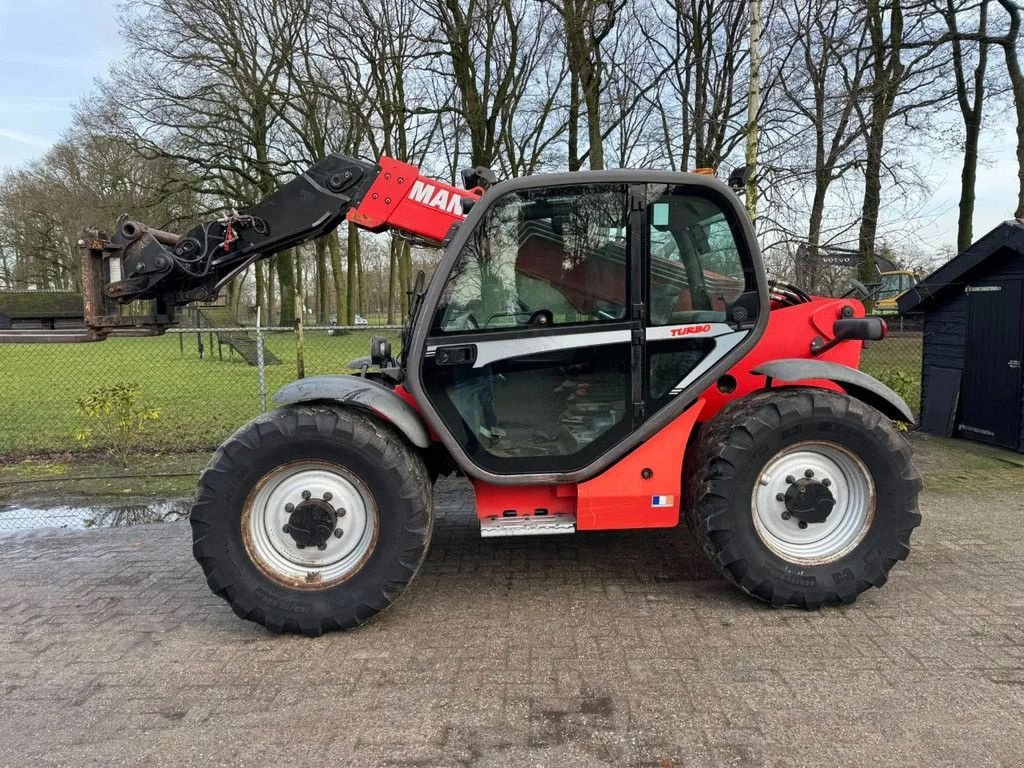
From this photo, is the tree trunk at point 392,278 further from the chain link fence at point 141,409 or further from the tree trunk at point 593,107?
the tree trunk at point 593,107

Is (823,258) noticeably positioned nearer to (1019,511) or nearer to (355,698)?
(1019,511)

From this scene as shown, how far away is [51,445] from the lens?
7938 mm

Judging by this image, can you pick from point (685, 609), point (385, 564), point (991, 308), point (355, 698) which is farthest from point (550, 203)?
point (991, 308)

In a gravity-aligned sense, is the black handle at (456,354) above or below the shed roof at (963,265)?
below

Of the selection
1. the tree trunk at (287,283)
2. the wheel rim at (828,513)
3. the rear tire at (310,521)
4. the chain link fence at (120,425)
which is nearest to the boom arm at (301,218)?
the rear tire at (310,521)

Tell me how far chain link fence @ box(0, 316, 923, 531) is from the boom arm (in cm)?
174

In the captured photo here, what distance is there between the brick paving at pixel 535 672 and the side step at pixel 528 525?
1.45 ft

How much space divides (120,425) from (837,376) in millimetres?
7118

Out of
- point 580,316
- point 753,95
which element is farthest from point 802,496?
point 753,95

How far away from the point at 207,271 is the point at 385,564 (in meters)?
2.10

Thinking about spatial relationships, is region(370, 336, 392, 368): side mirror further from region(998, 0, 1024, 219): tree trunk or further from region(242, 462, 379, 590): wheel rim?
region(998, 0, 1024, 219): tree trunk

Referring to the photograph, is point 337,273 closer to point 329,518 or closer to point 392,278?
point 392,278

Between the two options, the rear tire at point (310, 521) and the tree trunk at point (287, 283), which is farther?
the tree trunk at point (287, 283)

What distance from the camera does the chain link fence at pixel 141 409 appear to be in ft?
19.8
